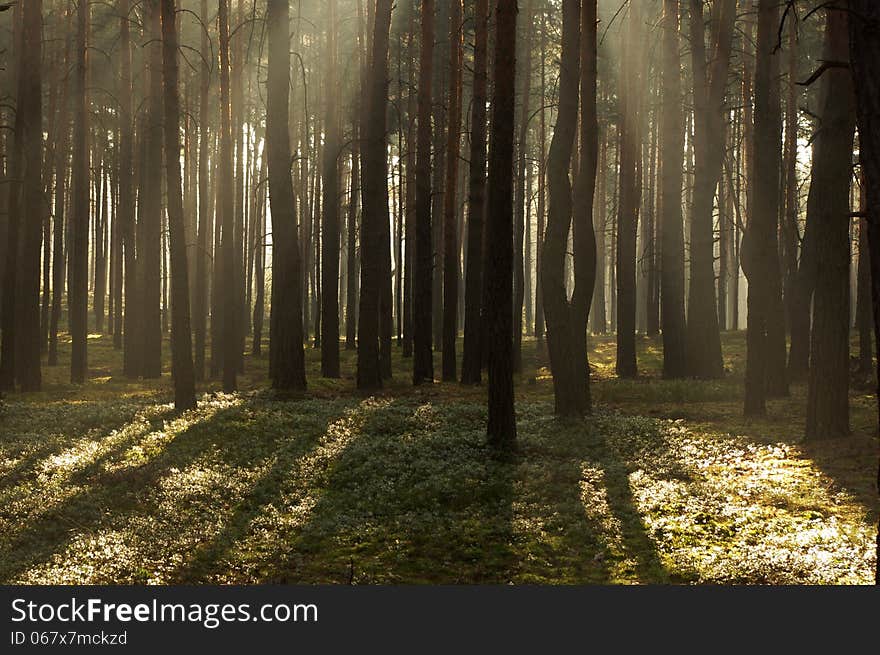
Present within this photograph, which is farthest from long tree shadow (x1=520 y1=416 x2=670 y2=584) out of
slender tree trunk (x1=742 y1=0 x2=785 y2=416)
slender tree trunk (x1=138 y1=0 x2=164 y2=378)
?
slender tree trunk (x1=138 y1=0 x2=164 y2=378)

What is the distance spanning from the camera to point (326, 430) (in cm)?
1473

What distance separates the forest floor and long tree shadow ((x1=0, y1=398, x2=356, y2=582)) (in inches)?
1.5

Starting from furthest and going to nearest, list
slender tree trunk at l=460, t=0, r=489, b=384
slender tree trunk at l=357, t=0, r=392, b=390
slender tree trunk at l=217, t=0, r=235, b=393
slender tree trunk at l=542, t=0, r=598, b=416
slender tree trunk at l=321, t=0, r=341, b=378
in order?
1. slender tree trunk at l=321, t=0, r=341, b=378
2. slender tree trunk at l=460, t=0, r=489, b=384
3. slender tree trunk at l=217, t=0, r=235, b=393
4. slender tree trunk at l=357, t=0, r=392, b=390
5. slender tree trunk at l=542, t=0, r=598, b=416

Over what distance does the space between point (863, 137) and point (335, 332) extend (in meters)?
20.4

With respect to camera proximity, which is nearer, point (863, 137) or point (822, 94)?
point (863, 137)

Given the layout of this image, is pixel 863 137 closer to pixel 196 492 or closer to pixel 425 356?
pixel 196 492

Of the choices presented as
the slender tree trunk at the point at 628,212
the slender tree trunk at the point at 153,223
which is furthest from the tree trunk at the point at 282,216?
the slender tree trunk at the point at 628,212

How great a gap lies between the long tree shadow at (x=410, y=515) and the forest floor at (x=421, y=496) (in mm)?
34

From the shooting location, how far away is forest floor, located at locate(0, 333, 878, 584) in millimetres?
8141

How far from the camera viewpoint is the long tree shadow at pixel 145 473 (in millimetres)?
8523

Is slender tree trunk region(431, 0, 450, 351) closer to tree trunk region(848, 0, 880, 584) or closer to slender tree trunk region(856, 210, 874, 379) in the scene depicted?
slender tree trunk region(856, 210, 874, 379)

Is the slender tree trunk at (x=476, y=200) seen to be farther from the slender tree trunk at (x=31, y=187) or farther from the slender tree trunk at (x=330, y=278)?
the slender tree trunk at (x=31, y=187)

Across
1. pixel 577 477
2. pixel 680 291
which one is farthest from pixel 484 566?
pixel 680 291

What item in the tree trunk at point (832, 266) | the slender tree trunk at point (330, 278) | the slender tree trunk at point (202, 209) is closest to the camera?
the tree trunk at point (832, 266)
